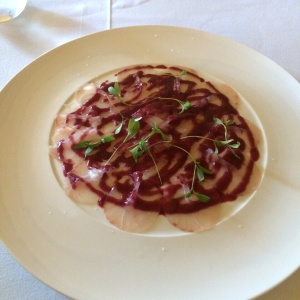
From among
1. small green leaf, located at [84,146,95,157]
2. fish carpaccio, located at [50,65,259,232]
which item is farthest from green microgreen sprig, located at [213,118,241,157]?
small green leaf, located at [84,146,95,157]

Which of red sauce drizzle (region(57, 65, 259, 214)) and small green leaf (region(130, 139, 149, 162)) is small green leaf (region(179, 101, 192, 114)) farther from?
small green leaf (region(130, 139, 149, 162))

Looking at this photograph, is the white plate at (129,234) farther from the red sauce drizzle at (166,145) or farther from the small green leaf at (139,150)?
the small green leaf at (139,150)

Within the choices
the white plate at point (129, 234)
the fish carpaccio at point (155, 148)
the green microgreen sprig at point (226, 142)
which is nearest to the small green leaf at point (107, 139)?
the fish carpaccio at point (155, 148)

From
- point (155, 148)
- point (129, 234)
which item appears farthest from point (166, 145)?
point (129, 234)

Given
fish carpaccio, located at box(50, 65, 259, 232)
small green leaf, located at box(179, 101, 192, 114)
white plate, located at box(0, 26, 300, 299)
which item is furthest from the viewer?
small green leaf, located at box(179, 101, 192, 114)

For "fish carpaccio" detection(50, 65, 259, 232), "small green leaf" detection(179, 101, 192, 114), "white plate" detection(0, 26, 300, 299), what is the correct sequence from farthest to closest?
"small green leaf" detection(179, 101, 192, 114), "fish carpaccio" detection(50, 65, 259, 232), "white plate" detection(0, 26, 300, 299)

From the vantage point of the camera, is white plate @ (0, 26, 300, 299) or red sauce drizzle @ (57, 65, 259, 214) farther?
red sauce drizzle @ (57, 65, 259, 214)

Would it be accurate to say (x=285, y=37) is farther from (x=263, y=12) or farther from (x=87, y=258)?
(x=87, y=258)
